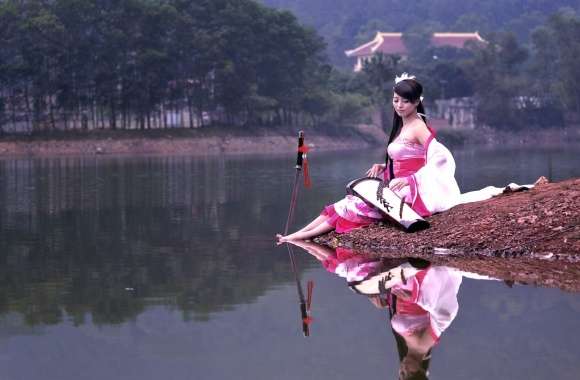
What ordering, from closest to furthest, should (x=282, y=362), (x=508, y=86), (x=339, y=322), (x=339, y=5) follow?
(x=282, y=362), (x=339, y=322), (x=508, y=86), (x=339, y=5)

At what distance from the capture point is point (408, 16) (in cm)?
16862

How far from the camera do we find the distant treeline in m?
61.8

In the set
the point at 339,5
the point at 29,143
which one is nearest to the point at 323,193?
the point at 29,143

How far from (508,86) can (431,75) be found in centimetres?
665

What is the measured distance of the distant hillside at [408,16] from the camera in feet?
503

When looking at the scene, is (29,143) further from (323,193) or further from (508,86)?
(508,86)

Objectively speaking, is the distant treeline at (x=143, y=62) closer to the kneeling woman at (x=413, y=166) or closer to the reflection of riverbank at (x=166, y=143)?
the reflection of riverbank at (x=166, y=143)

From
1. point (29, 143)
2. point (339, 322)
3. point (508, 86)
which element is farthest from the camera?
point (508, 86)

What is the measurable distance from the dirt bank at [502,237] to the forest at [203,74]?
50470mm

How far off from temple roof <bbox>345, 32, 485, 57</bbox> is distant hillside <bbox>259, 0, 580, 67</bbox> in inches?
246

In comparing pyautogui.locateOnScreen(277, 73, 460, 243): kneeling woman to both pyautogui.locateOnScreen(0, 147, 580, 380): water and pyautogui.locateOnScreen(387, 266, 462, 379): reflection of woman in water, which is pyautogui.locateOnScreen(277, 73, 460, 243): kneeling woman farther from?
pyautogui.locateOnScreen(387, 266, 462, 379): reflection of woman in water

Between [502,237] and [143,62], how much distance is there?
54460 mm

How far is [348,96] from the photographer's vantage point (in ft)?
268

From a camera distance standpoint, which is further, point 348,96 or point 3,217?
point 348,96
